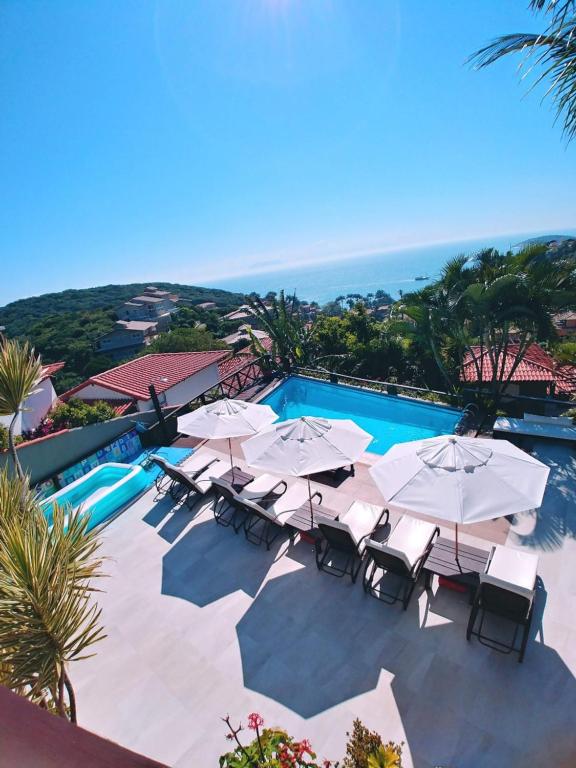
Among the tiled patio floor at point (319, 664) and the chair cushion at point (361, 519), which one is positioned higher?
the chair cushion at point (361, 519)

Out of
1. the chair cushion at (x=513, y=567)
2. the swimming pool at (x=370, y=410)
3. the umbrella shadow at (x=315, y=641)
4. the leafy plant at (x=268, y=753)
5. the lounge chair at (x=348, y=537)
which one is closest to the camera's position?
the leafy plant at (x=268, y=753)

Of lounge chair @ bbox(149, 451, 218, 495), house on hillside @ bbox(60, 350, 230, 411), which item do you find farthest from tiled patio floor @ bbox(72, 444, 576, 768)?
house on hillside @ bbox(60, 350, 230, 411)

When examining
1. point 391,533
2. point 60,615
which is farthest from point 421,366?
point 60,615

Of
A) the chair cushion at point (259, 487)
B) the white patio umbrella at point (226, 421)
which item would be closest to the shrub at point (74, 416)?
the white patio umbrella at point (226, 421)

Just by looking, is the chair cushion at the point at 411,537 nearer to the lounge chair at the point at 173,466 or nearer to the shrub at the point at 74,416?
the lounge chair at the point at 173,466

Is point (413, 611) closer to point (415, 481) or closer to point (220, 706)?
point (415, 481)

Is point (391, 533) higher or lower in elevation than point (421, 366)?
higher

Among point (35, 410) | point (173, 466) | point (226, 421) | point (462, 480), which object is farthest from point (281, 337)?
point (462, 480)
